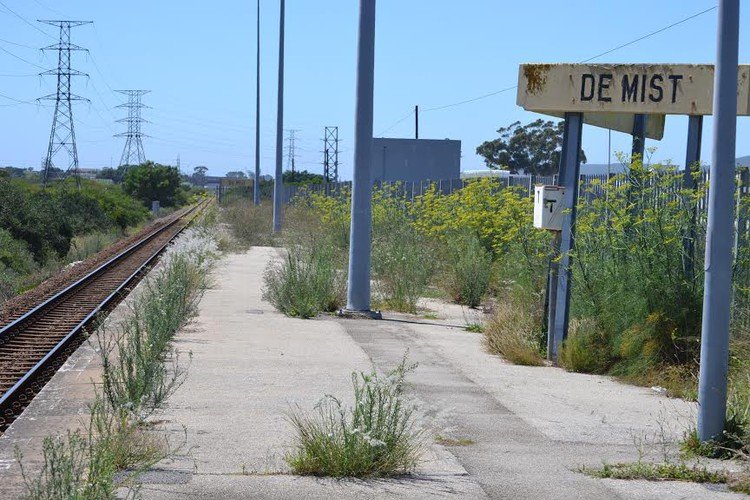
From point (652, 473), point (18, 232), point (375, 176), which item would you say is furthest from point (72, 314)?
point (375, 176)

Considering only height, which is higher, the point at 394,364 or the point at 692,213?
the point at 692,213

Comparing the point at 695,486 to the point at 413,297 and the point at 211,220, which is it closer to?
the point at 413,297

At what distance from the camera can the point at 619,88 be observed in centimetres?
1297

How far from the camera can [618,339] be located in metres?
12.9

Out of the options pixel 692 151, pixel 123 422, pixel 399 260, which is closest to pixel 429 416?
pixel 123 422

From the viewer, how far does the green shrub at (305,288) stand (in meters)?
18.7

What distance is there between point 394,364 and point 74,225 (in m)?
40.8

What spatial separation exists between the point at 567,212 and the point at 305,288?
644cm

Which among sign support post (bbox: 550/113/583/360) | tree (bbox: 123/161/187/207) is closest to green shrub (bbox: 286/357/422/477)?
sign support post (bbox: 550/113/583/360)

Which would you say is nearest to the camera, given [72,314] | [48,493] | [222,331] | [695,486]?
[48,493]

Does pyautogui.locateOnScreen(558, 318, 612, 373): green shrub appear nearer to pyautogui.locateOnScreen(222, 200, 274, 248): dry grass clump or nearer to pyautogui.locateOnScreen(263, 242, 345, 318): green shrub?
pyautogui.locateOnScreen(263, 242, 345, 318): green shrub

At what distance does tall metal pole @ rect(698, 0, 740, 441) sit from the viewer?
8414 millimetres

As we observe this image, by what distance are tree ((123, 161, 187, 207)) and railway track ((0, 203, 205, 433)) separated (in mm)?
74563

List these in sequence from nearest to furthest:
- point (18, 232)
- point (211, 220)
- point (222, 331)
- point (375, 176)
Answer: point (222, 331)
point (18, 232)
point (211, 220)
point (375, 176)
